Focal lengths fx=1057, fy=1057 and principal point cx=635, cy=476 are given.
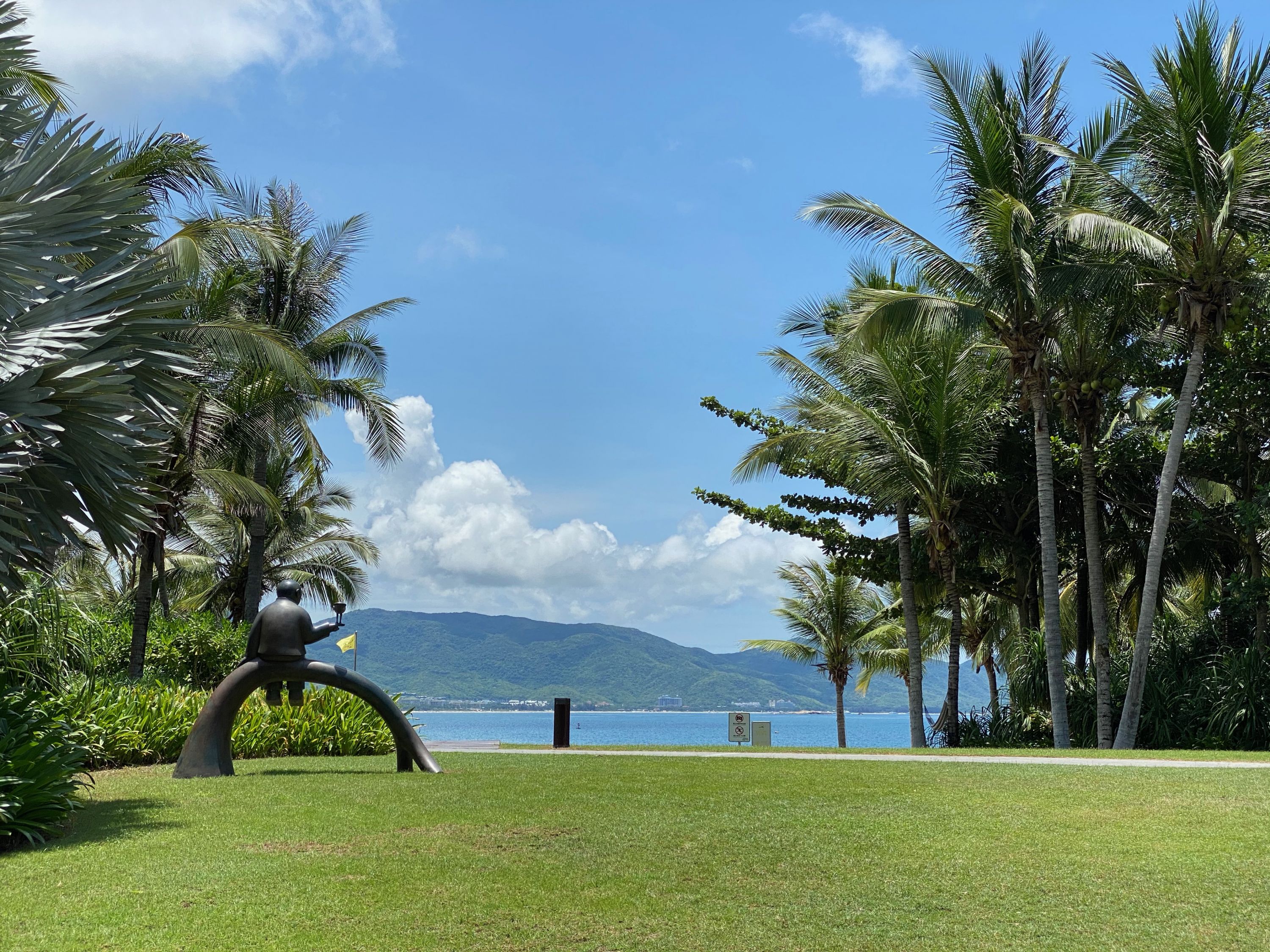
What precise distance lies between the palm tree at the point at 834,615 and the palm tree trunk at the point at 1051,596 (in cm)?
1815

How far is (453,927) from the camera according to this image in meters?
5.42

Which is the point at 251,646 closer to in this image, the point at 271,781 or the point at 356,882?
the point at 271,781

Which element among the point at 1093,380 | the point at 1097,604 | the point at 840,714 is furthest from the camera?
the point at 840,714

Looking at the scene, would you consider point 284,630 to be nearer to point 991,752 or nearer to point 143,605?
point 143,605

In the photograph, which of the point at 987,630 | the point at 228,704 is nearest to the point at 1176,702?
the point at 987,630

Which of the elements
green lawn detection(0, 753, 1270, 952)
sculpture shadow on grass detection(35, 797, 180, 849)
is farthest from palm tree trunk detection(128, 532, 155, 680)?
sculpture shadow on grass detection(35, 797, 180, 849)

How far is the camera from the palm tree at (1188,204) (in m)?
17.3

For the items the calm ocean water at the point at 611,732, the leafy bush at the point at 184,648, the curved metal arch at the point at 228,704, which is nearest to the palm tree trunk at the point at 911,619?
the leafy bush at the point at 184,648

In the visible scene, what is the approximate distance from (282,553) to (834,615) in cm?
1969

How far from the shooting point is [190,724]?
47.3 ft

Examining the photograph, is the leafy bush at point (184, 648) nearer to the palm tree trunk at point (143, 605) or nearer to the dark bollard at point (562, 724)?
the palm tree trunk at point (143, 605)

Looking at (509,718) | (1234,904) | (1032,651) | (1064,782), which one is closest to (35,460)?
(1234,904)

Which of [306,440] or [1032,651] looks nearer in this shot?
[1032,651]

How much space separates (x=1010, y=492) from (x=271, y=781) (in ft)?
58.5
